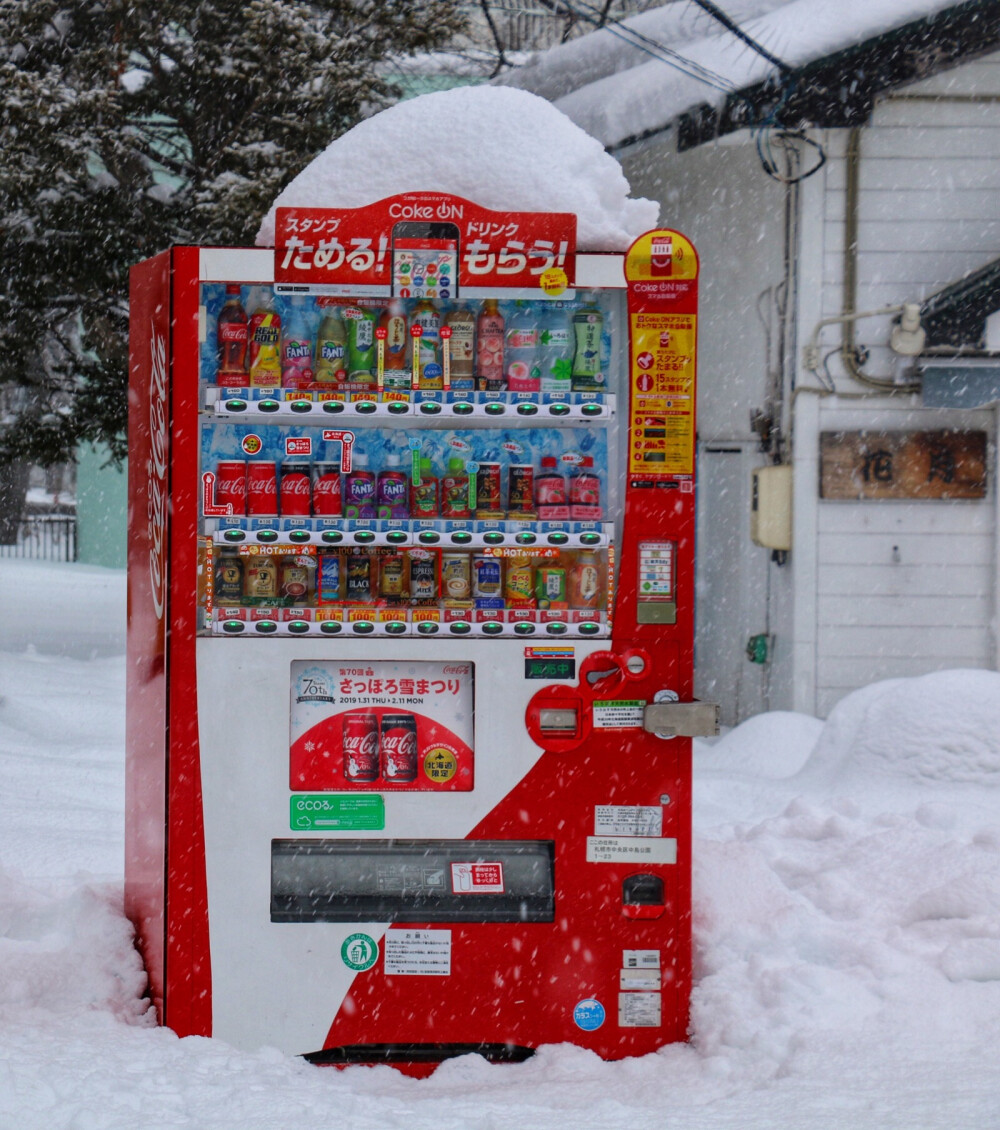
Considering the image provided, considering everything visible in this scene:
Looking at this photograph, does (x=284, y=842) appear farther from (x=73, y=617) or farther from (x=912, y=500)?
(x=73, y=617)

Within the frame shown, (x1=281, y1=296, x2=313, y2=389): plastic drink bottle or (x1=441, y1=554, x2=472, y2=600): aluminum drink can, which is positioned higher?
(x1=281, y1=296, x2=313, y2=389): plastic drink bottle

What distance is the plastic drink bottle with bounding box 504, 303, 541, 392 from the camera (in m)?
3.25

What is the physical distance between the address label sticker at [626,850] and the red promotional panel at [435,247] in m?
1.54

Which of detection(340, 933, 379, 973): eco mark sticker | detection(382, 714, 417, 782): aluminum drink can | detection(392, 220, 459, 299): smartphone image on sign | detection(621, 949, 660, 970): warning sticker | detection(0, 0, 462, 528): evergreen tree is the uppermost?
detection(0, 0, 462, 528): evergreen tree

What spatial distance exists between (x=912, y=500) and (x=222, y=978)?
19.2 ft

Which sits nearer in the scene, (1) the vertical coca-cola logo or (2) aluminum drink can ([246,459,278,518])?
(1) the vertical coca-cola logo

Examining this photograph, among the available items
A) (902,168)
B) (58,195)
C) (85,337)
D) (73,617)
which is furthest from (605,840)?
(73,617)

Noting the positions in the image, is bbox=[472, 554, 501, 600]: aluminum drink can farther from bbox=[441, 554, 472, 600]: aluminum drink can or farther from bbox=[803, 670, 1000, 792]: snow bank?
bbox=[803, 670, 1000, 792]: snow bank

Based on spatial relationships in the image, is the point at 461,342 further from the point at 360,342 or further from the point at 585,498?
the point at 585,498

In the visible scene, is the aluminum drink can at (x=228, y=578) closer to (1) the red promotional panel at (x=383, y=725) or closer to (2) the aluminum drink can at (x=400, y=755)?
(1) the red promotional panel at (x=383, y=725)

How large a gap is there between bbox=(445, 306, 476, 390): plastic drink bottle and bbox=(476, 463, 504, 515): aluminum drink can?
0.27 m

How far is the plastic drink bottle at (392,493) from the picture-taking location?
3.29 meters

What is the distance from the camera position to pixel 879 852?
4.27m

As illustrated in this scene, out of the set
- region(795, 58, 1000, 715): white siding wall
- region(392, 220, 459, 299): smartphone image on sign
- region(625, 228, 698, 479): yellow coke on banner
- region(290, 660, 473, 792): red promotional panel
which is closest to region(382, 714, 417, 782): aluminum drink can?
region(290, 660, 473, 792): red promotional panel
